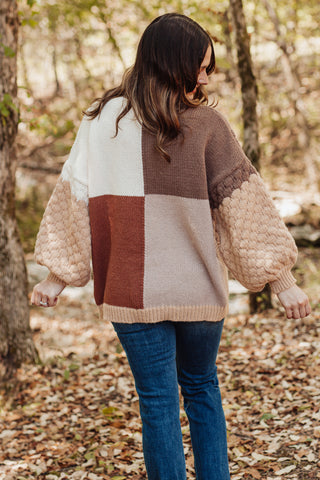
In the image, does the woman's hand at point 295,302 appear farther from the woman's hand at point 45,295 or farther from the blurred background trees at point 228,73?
the blurred background trees at point 228,73

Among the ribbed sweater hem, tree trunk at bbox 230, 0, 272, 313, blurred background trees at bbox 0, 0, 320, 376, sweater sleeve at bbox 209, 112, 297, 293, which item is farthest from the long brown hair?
blurred background trees at bbox 0, 0, 320, 376

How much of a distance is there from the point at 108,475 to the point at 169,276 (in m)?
1.50

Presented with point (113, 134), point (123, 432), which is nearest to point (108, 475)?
point (123, 432)

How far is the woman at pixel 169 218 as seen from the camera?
5.44 feet

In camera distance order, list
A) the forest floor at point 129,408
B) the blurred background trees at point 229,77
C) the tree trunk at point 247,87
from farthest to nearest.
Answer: the blurred background trees at point 229,77 → the tree trunk at point 247,87 → the forest floor at point 129,408

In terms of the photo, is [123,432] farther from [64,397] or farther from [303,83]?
[303,83]

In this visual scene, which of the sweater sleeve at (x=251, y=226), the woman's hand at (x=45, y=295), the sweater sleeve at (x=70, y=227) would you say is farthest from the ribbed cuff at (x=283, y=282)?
the woman's hand at (x=45, y=295)

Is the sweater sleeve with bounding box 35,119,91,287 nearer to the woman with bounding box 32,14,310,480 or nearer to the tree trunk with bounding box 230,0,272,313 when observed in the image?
the woman with bounding box 32,14,310,480

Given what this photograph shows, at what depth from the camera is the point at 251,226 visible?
5.71 ft

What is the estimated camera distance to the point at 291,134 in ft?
38.3

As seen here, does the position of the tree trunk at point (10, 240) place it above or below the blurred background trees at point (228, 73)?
below

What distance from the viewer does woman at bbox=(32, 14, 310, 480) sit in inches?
65.3

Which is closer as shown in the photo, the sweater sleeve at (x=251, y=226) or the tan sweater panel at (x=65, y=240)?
the sweater sleeve at (x=251, y=226)

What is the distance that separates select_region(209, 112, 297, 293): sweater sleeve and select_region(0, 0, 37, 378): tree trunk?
7.45 ft
